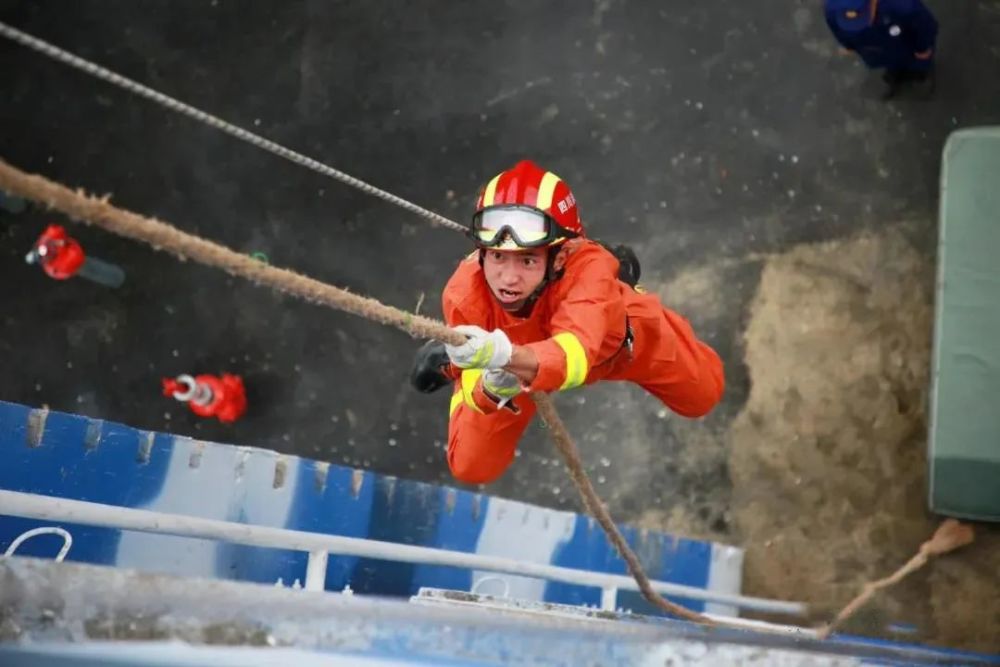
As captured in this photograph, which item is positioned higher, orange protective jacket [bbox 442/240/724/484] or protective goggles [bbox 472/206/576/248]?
protective goggles [bbox 472/206/576/248]

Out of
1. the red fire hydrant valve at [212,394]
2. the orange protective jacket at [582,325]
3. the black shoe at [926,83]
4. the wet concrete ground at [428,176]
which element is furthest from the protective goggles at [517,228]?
the red fire hydrant valve at [212,394]

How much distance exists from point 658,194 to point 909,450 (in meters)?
1.31

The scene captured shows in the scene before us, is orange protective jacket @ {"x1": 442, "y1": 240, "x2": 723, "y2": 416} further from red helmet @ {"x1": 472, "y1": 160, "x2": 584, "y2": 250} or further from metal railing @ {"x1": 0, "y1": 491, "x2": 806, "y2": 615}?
metal railing @ {"x1": 0, "y1": 491, "x2": 806, "y2": 615}

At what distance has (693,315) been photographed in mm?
3924

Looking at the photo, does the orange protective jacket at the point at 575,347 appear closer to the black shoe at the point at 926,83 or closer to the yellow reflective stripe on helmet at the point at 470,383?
the yellow reflective stripe on helmet at the point at 470,383

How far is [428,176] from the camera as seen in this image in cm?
426

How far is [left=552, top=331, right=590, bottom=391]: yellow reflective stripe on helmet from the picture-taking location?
Result: 6.01 feet

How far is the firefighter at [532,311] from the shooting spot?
186 centimetres

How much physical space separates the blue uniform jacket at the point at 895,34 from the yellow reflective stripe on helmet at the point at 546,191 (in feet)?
5.59

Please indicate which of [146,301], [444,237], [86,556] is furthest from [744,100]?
[86,556]

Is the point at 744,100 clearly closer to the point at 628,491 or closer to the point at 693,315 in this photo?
the point at 693,315

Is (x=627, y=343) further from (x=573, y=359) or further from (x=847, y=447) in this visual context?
(x=847, y=447)

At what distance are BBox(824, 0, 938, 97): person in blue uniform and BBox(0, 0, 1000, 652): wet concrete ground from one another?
22 cm

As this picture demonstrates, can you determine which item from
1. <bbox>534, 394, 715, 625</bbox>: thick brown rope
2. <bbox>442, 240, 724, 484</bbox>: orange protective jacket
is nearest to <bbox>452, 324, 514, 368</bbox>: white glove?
<bbox>442, 240, 724, 484</bbox>: orange protective jacket
